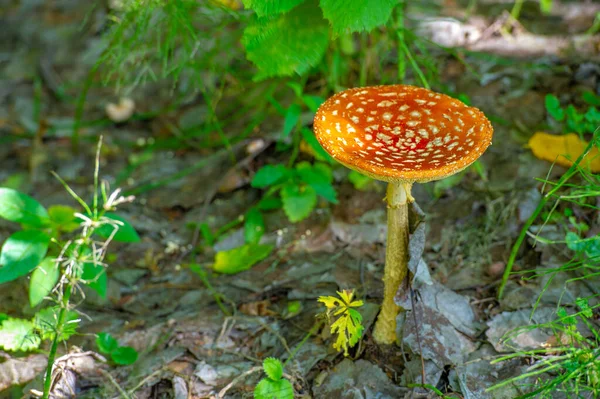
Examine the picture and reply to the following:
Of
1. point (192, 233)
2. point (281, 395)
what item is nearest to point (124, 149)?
point (192, 233)

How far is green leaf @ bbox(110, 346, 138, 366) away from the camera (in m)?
2.43

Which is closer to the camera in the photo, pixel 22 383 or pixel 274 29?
pixel 22 383

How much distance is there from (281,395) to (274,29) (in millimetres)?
1747

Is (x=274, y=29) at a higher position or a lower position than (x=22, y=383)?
higher

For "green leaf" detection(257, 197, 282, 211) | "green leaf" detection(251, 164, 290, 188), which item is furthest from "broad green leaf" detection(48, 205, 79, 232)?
"green leaf" detection(257, 197, 282, 211)

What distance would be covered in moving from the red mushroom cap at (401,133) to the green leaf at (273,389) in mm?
956

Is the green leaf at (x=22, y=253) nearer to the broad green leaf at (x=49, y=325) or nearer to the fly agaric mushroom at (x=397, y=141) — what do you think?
the broad green leaf at (x=49, y=325)

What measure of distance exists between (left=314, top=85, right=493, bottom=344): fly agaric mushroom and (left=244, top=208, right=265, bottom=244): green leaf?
1090 millimetres

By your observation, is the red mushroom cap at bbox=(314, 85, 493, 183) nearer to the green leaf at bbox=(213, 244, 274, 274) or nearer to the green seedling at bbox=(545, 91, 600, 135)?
the green seedling at bbox=(545, 91, 600, 135)

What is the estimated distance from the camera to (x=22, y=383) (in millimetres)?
2396

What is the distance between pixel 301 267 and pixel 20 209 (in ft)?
4.84

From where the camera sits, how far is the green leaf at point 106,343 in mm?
2430

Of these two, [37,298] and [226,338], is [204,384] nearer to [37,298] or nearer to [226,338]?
[226,338]

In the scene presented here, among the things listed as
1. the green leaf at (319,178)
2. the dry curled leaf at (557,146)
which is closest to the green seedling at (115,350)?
the green leaf at (319,178)
